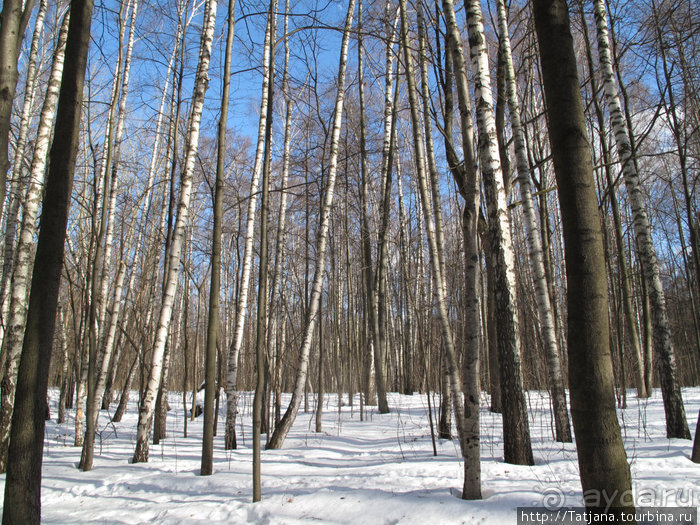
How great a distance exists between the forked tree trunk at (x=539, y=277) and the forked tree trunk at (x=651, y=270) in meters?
1.19

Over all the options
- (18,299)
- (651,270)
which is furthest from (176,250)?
(651,270)

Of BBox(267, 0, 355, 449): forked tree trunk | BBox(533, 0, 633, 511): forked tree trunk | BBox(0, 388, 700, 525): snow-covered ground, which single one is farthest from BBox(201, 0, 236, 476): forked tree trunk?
BBox(533, 0, 633, 511): forked tree trunk

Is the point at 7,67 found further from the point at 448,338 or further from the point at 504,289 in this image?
the point at 504,289

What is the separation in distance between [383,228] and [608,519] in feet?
28.3

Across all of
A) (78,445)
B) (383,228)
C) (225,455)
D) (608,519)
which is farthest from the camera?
(383,228)

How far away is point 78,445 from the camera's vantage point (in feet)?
23.0

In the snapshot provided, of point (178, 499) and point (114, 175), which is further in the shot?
point (114, 175)

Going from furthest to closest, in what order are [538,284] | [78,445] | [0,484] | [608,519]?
[78,445] < [538,284] < [0,484] < [608,519]

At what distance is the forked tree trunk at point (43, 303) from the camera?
2.57 meters

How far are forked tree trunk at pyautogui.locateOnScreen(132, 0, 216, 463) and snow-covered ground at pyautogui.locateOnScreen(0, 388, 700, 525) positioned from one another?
57 cm

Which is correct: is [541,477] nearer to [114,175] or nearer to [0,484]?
[0,484]

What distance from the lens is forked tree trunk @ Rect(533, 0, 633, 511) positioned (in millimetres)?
1882

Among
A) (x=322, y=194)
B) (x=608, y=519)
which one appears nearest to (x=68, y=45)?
(x=608, y=519)

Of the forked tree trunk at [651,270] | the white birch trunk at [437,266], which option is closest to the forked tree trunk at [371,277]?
the white birch trunk at [437,266]
